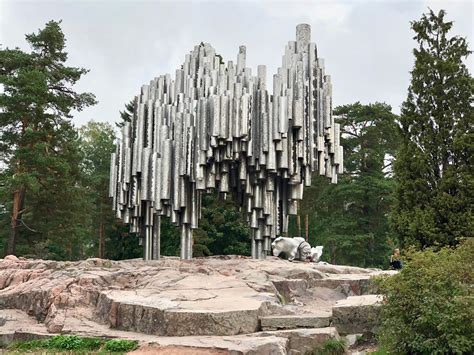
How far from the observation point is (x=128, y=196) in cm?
1727

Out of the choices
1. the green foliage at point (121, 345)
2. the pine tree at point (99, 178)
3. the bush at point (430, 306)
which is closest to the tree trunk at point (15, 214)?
the pine tree at point (99, 178)

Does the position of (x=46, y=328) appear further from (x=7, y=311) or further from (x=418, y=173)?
(x=418, y=173)

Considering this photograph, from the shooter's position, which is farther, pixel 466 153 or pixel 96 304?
pixel 466 153

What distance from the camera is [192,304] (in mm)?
9992

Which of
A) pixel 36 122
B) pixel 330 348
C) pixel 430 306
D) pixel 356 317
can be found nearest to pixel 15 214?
pixel 36 122

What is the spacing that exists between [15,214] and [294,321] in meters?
16.7

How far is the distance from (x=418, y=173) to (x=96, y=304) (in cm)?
1165

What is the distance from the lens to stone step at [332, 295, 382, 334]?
944cm

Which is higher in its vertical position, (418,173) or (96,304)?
(418,173)

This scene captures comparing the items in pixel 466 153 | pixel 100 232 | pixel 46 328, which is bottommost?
pixel 46 328

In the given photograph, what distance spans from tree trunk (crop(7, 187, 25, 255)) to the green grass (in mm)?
14102

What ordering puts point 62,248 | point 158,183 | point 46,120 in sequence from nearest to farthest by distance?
point 158,183 < point 46,120 < point 62,248

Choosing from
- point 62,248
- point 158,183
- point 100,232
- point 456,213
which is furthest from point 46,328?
point 100,232

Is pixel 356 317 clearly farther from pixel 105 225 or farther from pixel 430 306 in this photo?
pixel 105 225
